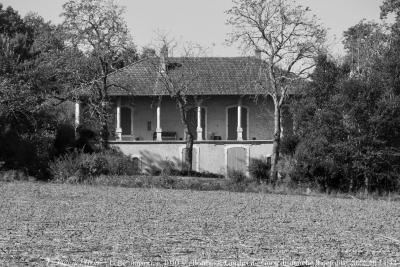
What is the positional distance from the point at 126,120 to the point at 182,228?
29967 millimetres

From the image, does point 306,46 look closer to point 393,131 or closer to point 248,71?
point 393,131

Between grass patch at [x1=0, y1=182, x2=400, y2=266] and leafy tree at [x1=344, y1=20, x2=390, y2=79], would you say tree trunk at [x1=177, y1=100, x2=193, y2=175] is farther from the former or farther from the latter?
grass patch at [x1=0, y1=182, x2=400, y2=266]

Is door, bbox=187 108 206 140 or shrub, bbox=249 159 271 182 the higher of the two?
door, bbox=187 108 206 140

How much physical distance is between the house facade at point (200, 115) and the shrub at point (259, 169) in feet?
8.22

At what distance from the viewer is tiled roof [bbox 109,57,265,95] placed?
4309 centimetres

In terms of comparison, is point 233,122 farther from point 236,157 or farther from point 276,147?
point 276,147

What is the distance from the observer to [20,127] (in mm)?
35500

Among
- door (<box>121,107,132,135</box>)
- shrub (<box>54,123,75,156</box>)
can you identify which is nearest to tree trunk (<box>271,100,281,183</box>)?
shrub (<box>54,123,75,156</box>)

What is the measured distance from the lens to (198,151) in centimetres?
4309

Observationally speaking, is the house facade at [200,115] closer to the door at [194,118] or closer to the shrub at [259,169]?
the door at [194,118]

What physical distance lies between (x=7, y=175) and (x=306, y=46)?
1470 centimetres

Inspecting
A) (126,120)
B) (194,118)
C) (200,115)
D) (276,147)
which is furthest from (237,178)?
(126,120)

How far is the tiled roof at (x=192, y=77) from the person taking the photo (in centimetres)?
4309

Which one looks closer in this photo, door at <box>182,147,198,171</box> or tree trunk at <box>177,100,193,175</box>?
tree trunk at <box>177,100,193,175</box>
